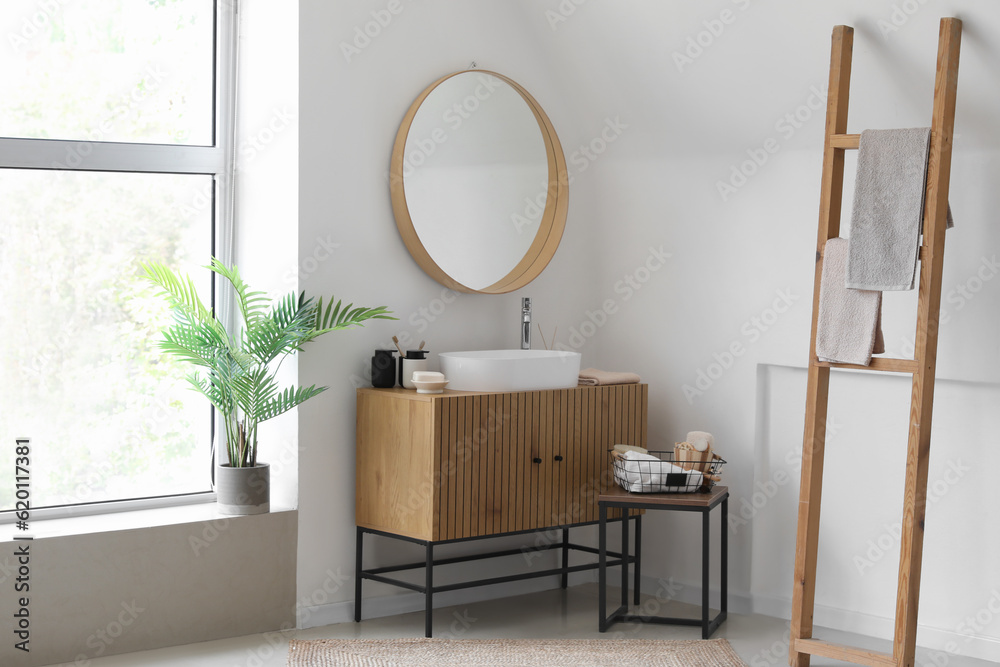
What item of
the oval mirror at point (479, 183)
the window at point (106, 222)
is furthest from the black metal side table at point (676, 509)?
the window at point (106, 222)

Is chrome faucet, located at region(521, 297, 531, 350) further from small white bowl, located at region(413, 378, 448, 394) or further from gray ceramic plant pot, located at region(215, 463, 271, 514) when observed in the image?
gray ceramic plant pot, located at region(215, 463, 271, 514)

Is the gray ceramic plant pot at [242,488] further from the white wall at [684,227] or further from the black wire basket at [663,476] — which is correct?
the black wire basket at [663,476]

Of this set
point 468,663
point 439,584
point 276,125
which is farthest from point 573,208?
point 468,663

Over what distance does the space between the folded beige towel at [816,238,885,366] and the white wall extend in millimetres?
414

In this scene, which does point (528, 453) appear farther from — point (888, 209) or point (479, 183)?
point (888, 209)

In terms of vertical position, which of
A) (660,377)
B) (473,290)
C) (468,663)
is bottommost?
(468,663)

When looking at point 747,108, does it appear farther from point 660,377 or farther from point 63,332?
point 63,332

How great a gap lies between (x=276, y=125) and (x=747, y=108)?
1.58 metres

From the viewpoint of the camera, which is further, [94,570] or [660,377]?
[660,377]

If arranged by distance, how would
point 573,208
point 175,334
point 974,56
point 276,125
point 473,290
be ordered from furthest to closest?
point 573,208
point 473,290
point 276,125
point 175,334
point 974,56

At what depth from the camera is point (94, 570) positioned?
3104 mm

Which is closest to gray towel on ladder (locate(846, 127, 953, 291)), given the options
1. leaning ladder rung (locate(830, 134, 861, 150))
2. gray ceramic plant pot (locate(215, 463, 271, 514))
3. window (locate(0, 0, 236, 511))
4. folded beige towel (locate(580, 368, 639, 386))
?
leaning ladder rung (locate(830, 134, 861, 150))

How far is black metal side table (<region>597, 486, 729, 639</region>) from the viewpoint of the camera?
3363 mm

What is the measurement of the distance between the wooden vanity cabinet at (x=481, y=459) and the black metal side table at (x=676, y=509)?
0.18 meters
